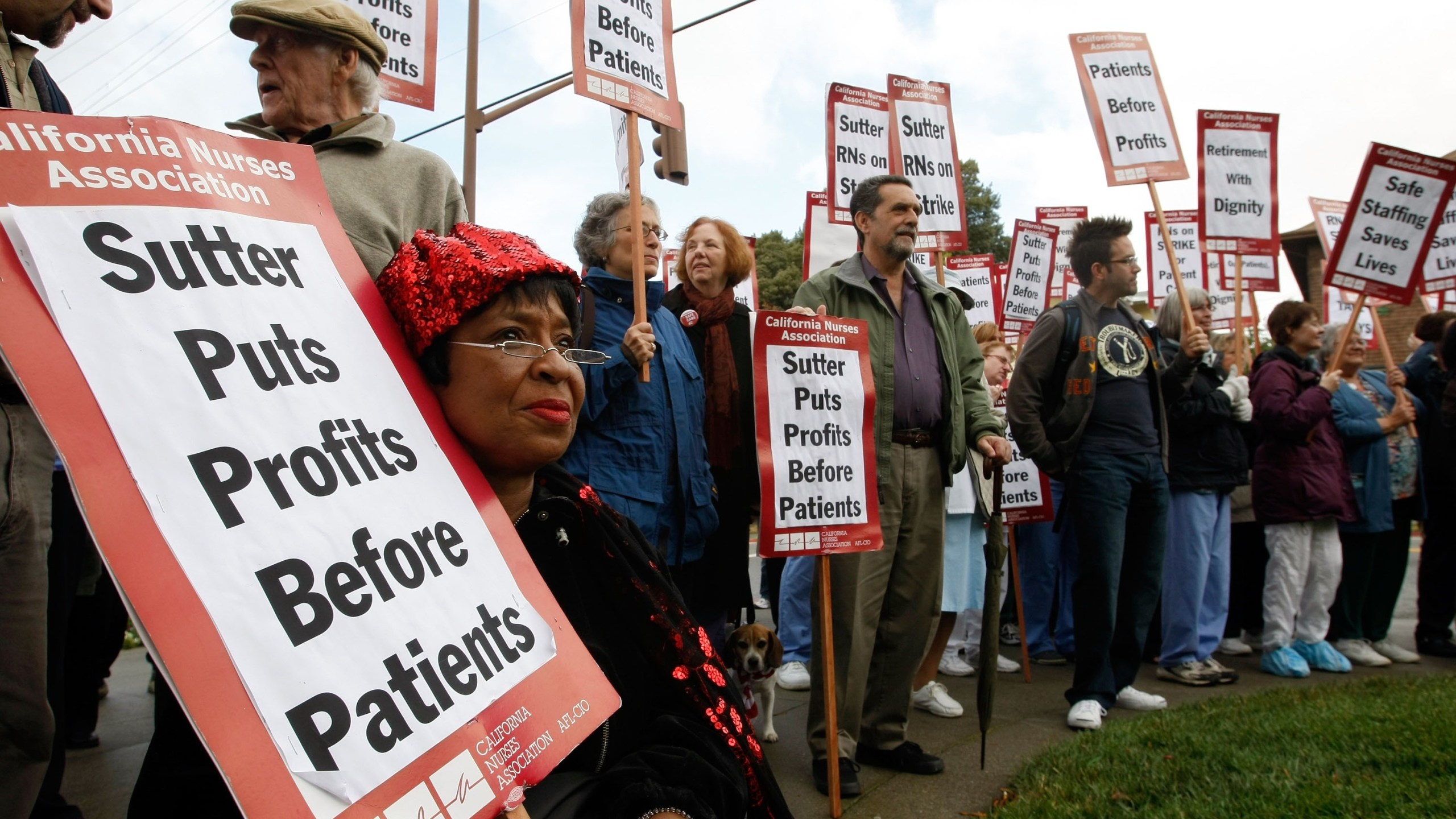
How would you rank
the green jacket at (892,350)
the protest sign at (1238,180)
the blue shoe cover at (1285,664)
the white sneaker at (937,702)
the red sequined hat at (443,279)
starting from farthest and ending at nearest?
the protest sign at (1238,180) → the blue shoe cover at (1285,664) → the white sneaker at (937,702) → the green jacket at (892,350) → the red sequined hat at (443,279)

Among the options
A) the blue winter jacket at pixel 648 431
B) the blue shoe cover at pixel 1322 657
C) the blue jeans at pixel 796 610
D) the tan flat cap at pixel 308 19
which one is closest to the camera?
the tan flat cap at pixel 308 19

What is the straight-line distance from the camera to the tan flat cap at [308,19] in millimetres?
2205

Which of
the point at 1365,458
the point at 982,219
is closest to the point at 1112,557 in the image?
the point at 1365,458

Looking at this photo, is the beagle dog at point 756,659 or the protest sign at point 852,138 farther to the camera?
the protest sign at point 852,138

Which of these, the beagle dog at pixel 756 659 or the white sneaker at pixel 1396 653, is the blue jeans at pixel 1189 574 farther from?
the beagle dog at pixel 756 659

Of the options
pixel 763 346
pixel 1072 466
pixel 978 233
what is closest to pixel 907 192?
pixel 763 346

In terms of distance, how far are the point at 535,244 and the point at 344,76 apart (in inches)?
37.6

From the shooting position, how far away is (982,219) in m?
48.9

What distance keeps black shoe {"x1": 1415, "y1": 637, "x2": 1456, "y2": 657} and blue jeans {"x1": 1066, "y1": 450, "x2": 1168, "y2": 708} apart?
2985mm

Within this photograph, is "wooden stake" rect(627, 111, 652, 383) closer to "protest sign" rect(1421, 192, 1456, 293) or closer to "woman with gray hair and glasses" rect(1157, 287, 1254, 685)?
"woman with gray hair and glasses" rect(1157, 287, 1254, 685)

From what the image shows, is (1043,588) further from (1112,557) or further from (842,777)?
(842,777)

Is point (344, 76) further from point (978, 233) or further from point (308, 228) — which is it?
point (978, 233)

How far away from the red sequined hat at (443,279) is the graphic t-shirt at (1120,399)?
12.7 feet

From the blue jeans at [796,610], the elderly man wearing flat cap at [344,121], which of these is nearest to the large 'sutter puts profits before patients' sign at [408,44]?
the elderly man wearing flat cap at [344,121]
